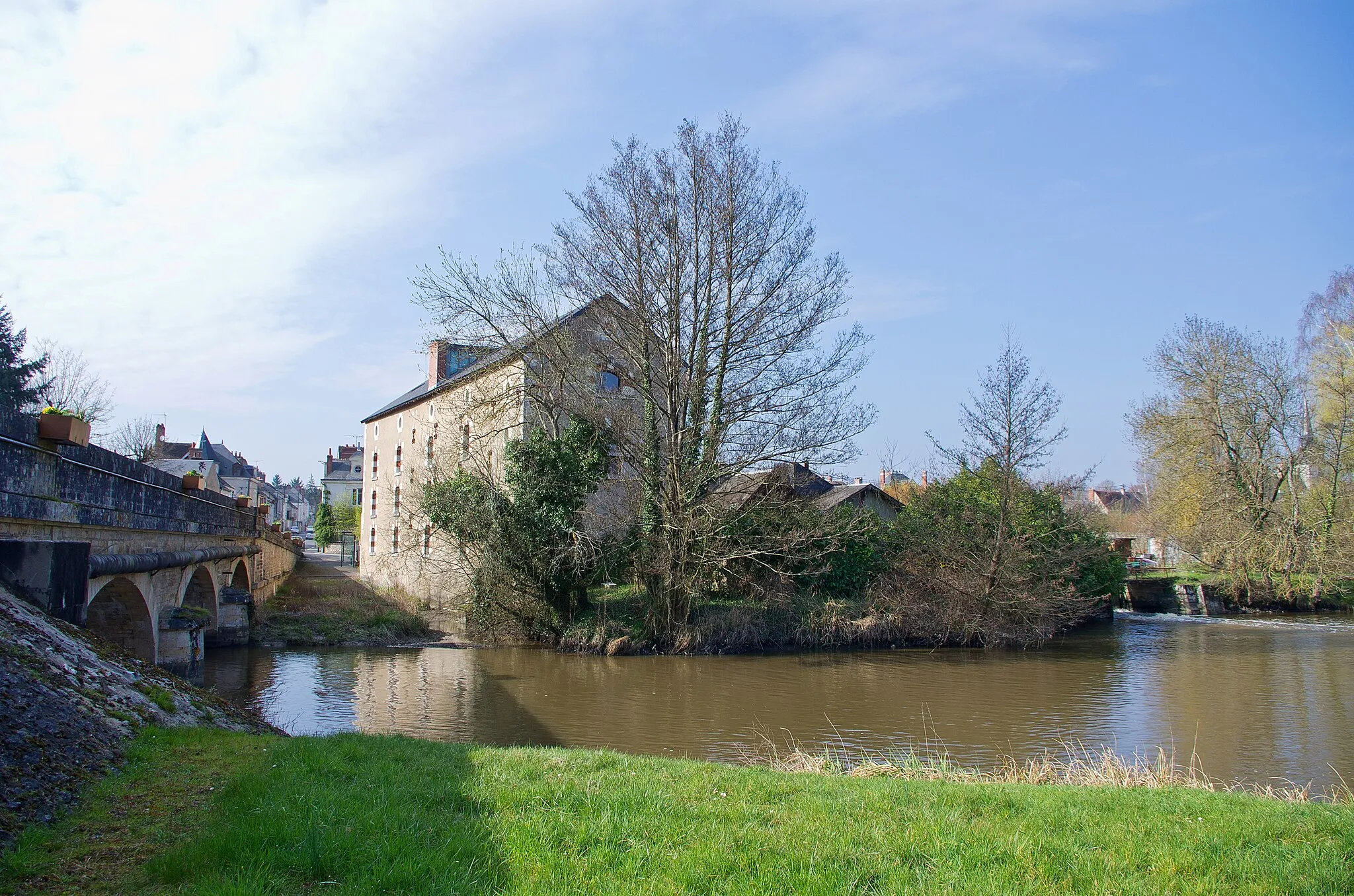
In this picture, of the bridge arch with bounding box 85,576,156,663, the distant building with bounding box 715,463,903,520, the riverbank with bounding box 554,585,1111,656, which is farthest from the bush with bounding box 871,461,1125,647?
the bridge arch with bounding box 85,576,156,663

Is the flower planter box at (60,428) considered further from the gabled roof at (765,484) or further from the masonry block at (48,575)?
the gabled roof at (765,484)

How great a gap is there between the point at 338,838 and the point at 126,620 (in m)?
10.5

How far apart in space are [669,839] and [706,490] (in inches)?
734

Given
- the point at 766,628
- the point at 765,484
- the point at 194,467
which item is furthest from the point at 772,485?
the point at 194,467

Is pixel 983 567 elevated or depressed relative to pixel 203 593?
elevated

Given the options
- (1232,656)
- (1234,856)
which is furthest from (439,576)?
(1234,856)

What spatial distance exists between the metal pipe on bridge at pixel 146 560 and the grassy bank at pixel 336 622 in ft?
19.4

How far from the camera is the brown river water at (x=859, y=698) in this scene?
11.9 metres

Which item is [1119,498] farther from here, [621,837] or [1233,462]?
[621,837]

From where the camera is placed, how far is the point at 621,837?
14.8ft

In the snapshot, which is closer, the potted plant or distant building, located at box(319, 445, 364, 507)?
the potted plant

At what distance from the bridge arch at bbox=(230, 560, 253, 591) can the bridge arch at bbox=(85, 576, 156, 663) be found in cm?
897

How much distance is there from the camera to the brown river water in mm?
11938

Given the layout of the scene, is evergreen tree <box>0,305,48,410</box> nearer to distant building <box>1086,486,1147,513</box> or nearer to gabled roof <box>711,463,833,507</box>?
gabled roof <box>711,463,833,507</box>
